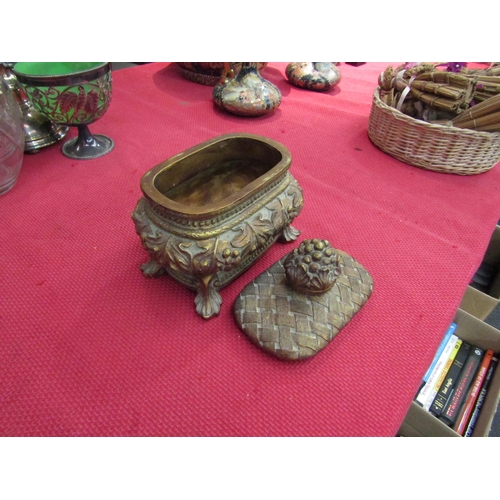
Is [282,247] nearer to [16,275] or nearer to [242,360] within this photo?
[242,360]

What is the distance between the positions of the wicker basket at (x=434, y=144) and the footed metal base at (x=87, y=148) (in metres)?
0.99

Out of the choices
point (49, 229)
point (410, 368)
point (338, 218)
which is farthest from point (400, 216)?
point (49, 229)

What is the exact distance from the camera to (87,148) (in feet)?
4.16

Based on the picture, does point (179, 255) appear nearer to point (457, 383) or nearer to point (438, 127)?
point (457, 383)

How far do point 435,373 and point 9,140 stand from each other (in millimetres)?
1307

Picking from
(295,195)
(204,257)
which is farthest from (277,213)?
(204,257)

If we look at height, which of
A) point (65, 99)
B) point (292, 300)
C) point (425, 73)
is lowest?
point (292, 300)

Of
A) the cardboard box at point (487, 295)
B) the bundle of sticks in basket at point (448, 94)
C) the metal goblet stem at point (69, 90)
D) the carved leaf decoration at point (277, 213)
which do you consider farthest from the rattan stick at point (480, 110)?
the metal goblet stem at point (69, 90)

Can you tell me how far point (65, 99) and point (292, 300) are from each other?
2.87 ft

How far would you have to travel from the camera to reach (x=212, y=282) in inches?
29.6

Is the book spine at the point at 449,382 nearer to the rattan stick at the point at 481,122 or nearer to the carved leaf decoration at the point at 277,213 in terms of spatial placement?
the carved leaf decoration at the point at 277,213

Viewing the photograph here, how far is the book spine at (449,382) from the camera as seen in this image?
2.67ft

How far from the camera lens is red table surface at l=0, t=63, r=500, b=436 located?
2.11ft

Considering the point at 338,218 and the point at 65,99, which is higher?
the point at 65,99
